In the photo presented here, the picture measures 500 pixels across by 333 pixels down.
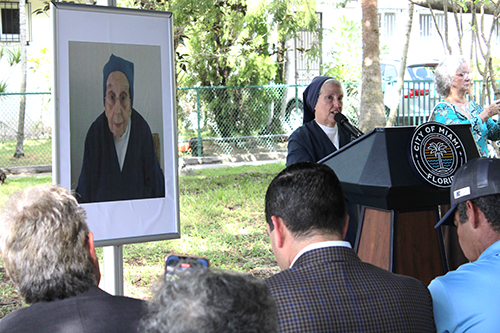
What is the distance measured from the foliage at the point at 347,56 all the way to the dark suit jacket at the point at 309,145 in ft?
34.9

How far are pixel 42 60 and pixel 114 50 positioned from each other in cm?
1159

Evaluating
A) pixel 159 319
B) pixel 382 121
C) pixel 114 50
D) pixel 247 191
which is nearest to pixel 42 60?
pixel 247 191

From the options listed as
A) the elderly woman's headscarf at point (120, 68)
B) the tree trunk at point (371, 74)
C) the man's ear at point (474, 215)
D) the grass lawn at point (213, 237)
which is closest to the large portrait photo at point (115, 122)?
the elderly woman's headscarf at point (120, 68)

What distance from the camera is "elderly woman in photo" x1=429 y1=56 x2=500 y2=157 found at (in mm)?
3936

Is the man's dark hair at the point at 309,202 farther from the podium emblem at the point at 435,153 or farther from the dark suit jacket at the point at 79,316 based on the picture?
the podium emblem at the point at 435,153

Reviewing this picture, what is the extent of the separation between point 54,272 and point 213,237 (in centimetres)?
454

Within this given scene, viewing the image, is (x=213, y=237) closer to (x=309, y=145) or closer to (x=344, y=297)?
(x=309, y=145)

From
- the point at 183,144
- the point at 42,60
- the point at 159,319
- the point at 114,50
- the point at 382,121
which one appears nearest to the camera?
the point at 159,319

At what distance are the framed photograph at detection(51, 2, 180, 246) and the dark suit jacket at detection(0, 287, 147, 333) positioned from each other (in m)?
1.40

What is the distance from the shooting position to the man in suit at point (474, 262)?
5.29 feet

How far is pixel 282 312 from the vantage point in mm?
1418

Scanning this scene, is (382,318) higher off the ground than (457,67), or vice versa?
(457,67)

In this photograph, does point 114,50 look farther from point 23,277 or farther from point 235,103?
point 235,103

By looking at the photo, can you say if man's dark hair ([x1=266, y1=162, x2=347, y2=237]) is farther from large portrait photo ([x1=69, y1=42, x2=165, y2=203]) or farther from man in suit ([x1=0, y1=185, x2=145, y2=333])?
large portrait photo ([x1=69, y1=42, x2=165, y2=203])
